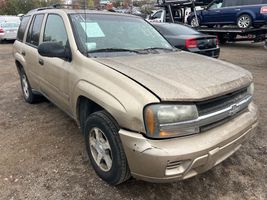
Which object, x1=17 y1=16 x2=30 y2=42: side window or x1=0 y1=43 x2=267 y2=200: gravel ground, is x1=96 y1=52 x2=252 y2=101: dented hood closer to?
x1=0 y1=43 x2=267 y2=200: gravel ground

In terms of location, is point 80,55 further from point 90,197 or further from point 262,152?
point 262,152

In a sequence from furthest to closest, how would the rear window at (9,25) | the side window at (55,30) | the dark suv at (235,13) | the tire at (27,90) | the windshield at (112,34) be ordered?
the rear window at (9,25) → the dark suv at (235,13) → the tire at (27,90) → the side window at (55,30) → the windshield at (112,34)

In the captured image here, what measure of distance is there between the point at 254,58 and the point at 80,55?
30.3 ft

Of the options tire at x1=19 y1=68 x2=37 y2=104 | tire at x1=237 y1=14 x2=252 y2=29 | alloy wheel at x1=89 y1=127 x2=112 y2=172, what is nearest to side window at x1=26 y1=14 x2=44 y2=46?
tire at x1=19 y1=68 x2=37 y2=104

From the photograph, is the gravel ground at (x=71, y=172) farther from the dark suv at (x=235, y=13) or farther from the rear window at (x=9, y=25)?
the rear window at (x=9, y=25)

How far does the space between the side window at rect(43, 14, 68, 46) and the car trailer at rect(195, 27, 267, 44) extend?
37.2ft

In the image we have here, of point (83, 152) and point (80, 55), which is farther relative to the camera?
point (83, 152)

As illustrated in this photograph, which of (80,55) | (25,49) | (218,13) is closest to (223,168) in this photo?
(80,55)

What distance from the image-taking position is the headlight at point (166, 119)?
2268 mm

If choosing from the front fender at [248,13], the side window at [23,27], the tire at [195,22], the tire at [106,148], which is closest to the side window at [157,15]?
the tire at [195,22]

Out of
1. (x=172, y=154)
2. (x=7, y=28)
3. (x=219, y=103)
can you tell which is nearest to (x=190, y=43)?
(x=219, y=103)

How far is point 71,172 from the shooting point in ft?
10.4

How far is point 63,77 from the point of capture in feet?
11.2

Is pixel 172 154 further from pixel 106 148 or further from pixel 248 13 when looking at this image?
pixel 248 13
